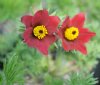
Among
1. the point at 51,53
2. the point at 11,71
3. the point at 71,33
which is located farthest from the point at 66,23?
the point at 51,53

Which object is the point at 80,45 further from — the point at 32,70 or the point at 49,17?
the point at 32,70

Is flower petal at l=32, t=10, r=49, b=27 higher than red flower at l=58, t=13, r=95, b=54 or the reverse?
higher

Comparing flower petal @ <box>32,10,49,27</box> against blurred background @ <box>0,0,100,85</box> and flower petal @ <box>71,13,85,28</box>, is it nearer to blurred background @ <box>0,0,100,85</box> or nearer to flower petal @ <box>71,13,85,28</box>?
flower petal @ <box>71,13,85,28</box>

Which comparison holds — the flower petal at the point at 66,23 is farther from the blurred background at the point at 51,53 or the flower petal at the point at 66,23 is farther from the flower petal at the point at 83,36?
the blurred background at the point at 51,53

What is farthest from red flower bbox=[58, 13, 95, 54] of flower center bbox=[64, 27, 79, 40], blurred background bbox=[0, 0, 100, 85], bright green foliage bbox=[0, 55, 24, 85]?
blurred background bbox=[0, 0, 100, 85]

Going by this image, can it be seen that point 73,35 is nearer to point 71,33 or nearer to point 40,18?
point 71,33

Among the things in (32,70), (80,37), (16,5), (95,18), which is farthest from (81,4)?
(80,37)

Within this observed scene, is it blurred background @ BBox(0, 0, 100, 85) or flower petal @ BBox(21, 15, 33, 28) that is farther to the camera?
blurred background @ BBox(0, 0, 100, 85)
